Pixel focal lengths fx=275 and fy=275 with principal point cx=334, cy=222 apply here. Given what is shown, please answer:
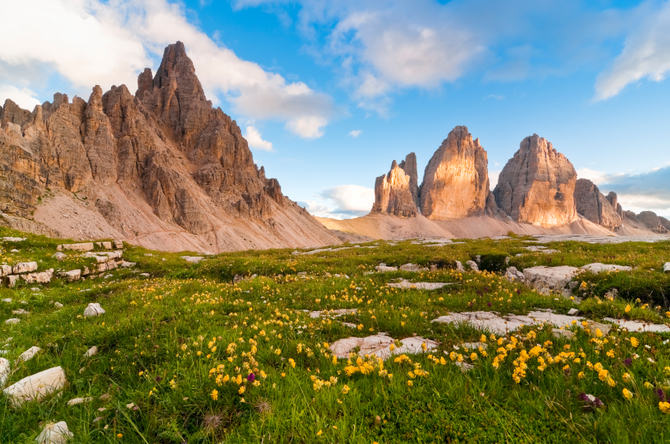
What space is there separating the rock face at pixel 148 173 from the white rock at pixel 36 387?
7777 centimetres

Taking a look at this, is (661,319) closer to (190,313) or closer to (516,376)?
(516,376)

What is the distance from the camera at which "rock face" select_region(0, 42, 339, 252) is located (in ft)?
251

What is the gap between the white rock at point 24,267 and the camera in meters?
13.3

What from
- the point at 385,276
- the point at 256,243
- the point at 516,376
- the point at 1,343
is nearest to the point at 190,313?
the point at 1,343

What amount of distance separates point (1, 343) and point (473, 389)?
9164mm

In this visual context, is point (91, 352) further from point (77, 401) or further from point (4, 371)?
point (77, 401)

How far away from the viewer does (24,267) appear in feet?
44.4

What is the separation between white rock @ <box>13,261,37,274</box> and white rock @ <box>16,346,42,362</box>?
12.0 metres

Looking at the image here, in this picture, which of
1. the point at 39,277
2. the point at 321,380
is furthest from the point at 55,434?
the point at 39,277

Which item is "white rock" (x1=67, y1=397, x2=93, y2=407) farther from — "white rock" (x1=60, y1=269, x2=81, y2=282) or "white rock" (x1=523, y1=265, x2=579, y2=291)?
"white rock" (x1=60, y1=269, x2=81, y2=282)

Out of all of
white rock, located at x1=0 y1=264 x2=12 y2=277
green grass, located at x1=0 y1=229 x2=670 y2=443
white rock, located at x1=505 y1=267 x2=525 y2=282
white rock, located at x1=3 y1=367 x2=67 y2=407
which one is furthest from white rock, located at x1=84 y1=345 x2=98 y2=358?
white rock, located at x1=505 y1=267 x2=525 y2=282

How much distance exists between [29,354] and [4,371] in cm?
85

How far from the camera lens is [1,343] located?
5859 mm

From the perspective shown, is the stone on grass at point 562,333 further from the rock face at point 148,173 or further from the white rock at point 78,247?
the rock face at point 148,173
